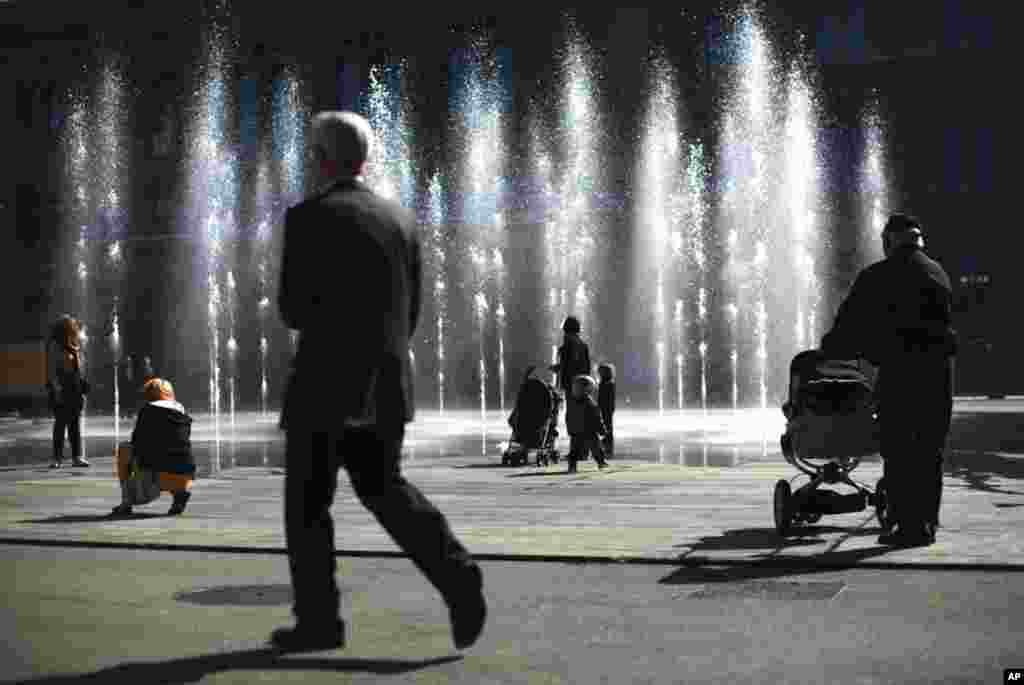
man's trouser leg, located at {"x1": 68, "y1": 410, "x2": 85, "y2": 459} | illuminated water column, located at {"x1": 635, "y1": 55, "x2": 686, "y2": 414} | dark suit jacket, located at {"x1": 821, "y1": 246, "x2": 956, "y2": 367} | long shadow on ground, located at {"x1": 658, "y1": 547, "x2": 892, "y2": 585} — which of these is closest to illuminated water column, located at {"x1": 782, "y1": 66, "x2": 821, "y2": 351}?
illuminated water column, located at {"x1": 635, "y1": 55, "x2": 686, "y2": 414}

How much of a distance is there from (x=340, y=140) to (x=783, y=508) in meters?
4.79

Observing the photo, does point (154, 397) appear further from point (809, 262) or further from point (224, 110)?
point (224, 110)

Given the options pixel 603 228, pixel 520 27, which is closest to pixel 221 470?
pixel 603 228

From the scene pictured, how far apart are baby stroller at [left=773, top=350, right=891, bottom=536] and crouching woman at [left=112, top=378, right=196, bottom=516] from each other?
14.1 ft

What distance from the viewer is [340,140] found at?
6.80 meters

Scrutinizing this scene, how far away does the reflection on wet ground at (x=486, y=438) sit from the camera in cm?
2086

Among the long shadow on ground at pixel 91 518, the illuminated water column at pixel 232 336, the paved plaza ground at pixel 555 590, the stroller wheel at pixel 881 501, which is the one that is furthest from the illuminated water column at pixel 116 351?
the stroller wheel at pixel 881 501

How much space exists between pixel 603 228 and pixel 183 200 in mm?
17554

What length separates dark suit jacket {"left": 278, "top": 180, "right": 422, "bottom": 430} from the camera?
644cm

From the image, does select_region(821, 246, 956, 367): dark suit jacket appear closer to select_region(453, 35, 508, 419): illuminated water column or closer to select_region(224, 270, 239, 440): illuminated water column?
select_region(453, 35, 508, 419): illuminated water column

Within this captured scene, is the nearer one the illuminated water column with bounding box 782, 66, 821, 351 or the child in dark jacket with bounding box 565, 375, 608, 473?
the child in dark jacket with bounding box 565, 375, 608, 473

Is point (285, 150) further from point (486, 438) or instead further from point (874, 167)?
point (486, 438)

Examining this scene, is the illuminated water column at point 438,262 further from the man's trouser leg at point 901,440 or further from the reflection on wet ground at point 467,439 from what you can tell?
the man's trouser leg at point 901,440

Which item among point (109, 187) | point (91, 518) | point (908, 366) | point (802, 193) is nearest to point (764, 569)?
point (908, 366)
